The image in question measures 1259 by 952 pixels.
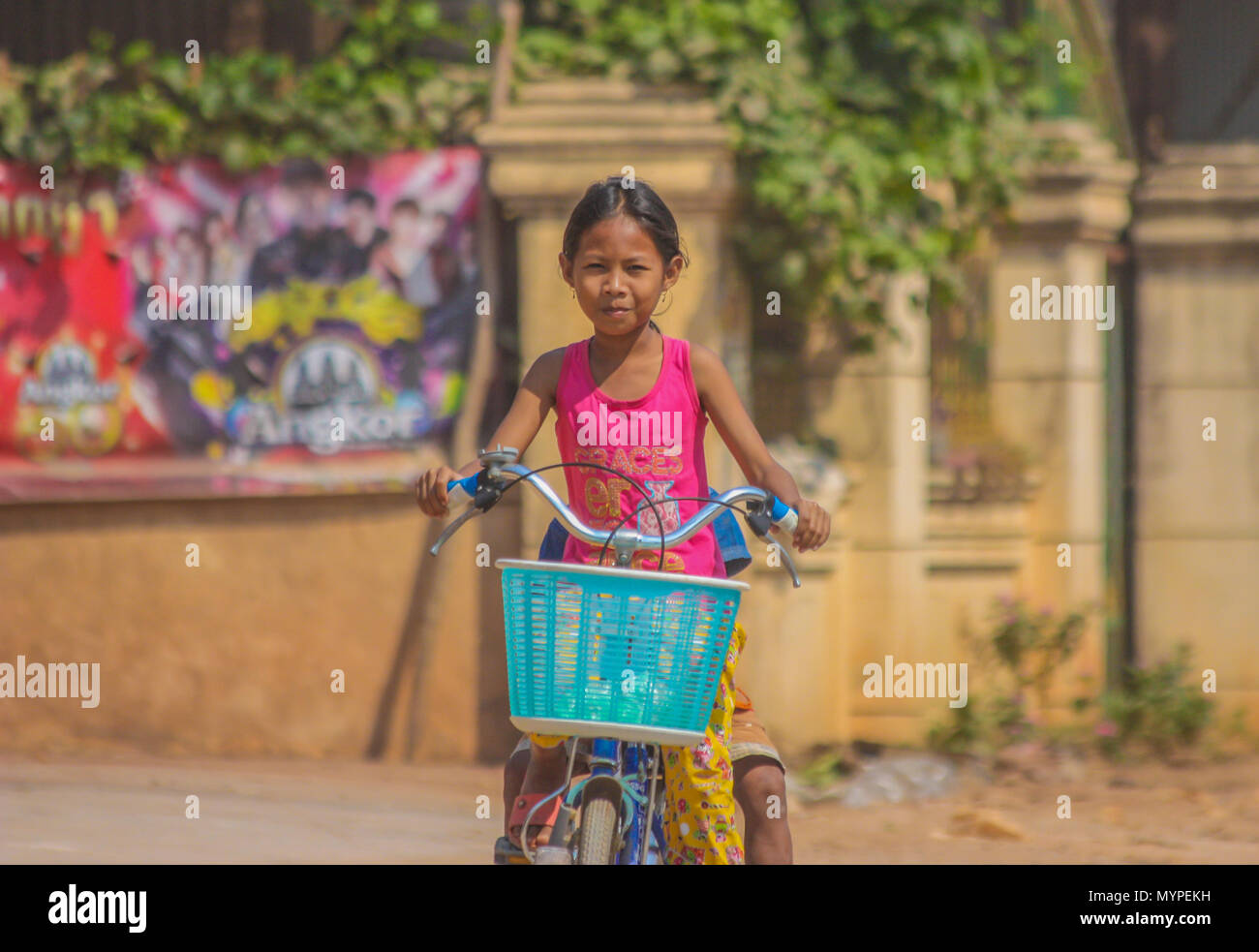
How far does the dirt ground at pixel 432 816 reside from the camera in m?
5.67

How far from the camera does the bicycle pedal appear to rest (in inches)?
136

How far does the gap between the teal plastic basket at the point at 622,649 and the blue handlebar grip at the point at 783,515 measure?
0.28 metres

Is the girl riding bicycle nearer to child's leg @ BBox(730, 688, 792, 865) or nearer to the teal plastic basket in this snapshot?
child's leg @ BBox(730, 688, 792, 865)

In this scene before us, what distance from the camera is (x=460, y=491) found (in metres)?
3.40

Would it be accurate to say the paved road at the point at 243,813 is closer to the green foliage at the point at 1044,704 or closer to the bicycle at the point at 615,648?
the green foliage at the point at 1044,704

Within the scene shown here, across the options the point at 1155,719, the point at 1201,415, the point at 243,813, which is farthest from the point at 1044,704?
the point at 243,813

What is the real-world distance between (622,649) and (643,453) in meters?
0.60

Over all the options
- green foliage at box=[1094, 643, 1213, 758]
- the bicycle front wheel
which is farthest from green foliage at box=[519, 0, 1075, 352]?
the bicycle front wheel

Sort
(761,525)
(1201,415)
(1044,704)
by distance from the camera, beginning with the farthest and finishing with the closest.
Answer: (1201,415)
(1044,704)
(761,525)

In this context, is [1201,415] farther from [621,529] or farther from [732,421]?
[621,529]

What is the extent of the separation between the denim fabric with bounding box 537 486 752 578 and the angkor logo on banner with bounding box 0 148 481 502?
3.74 metres

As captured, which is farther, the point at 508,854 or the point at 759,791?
the point at 759,791

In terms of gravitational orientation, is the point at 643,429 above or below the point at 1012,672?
above
